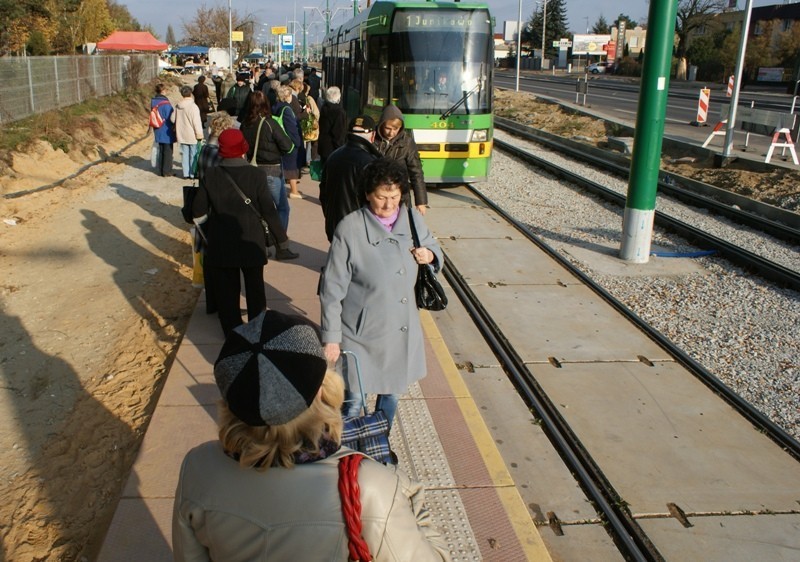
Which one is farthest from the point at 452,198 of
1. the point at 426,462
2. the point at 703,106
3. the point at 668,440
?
the point at 703,106

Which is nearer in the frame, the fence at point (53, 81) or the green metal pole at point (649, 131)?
the green metal pole at point (649, 131)

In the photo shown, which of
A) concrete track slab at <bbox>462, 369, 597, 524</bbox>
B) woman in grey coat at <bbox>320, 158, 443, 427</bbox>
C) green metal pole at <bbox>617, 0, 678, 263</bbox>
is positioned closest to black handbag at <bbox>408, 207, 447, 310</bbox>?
woman in grey coat at <bbox>320, 158, 443, 427</bbox>

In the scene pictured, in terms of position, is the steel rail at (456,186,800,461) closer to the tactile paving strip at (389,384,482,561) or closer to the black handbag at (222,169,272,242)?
the tactile paving strip at (389,384,482,561)

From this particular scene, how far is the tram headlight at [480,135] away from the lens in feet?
44.1

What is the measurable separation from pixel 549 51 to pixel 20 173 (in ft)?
333

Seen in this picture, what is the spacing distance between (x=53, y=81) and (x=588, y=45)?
86962mm

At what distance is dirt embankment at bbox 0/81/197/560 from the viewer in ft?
13.8

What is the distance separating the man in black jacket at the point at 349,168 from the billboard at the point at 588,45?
97812 mm

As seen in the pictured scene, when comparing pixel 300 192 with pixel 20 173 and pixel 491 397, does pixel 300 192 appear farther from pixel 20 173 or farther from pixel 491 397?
pixel 491 397

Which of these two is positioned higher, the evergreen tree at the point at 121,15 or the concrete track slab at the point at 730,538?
the evergreen tree at the point at 121,15

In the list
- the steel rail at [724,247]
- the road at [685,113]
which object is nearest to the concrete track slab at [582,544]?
the steel rail at [724,247]

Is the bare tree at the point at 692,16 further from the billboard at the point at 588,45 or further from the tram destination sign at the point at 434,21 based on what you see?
the tram destination sign at the point at 434,21

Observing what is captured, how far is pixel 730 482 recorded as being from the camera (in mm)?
4559

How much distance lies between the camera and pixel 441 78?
13250mm
